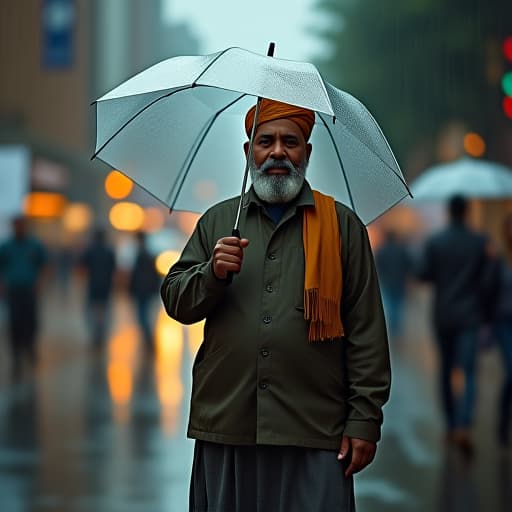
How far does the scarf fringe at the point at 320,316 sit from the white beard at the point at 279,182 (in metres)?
0.33

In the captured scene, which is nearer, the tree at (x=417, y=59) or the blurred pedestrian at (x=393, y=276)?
the blurred pedestrian at (x=393, y=276)

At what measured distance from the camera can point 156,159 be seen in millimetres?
4672

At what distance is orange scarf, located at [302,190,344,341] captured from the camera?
3855mm

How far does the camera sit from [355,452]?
12.7 ft

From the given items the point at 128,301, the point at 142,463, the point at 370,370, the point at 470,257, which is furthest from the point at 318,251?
the point at 128,301

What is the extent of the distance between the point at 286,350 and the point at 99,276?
15.2 metres

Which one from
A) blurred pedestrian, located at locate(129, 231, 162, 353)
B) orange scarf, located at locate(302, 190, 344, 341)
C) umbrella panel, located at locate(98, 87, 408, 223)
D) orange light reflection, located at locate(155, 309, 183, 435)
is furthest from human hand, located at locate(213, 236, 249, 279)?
blurred pedestrian, located at locate(129, 231, 162, 353)

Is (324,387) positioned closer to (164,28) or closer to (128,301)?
(128,301)

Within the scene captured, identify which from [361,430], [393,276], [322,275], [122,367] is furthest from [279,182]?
[393,276]

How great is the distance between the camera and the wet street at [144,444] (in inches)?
284

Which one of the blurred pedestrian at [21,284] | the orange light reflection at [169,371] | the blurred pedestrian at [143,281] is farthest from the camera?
the blurred pedestrian at [143,281]

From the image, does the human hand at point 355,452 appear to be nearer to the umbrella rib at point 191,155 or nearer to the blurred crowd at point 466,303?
the umbrella rib at point 191,155

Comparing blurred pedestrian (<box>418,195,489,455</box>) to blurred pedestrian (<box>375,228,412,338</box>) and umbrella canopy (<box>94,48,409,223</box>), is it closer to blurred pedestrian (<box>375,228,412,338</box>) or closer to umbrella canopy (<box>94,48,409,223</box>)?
umbrella canopy (<box>94,48,409,223</box>)

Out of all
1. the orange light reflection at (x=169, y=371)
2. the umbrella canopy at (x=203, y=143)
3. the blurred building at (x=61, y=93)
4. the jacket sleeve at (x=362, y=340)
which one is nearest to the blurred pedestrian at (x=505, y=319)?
the orange light reflection at (x=169, y=371)
